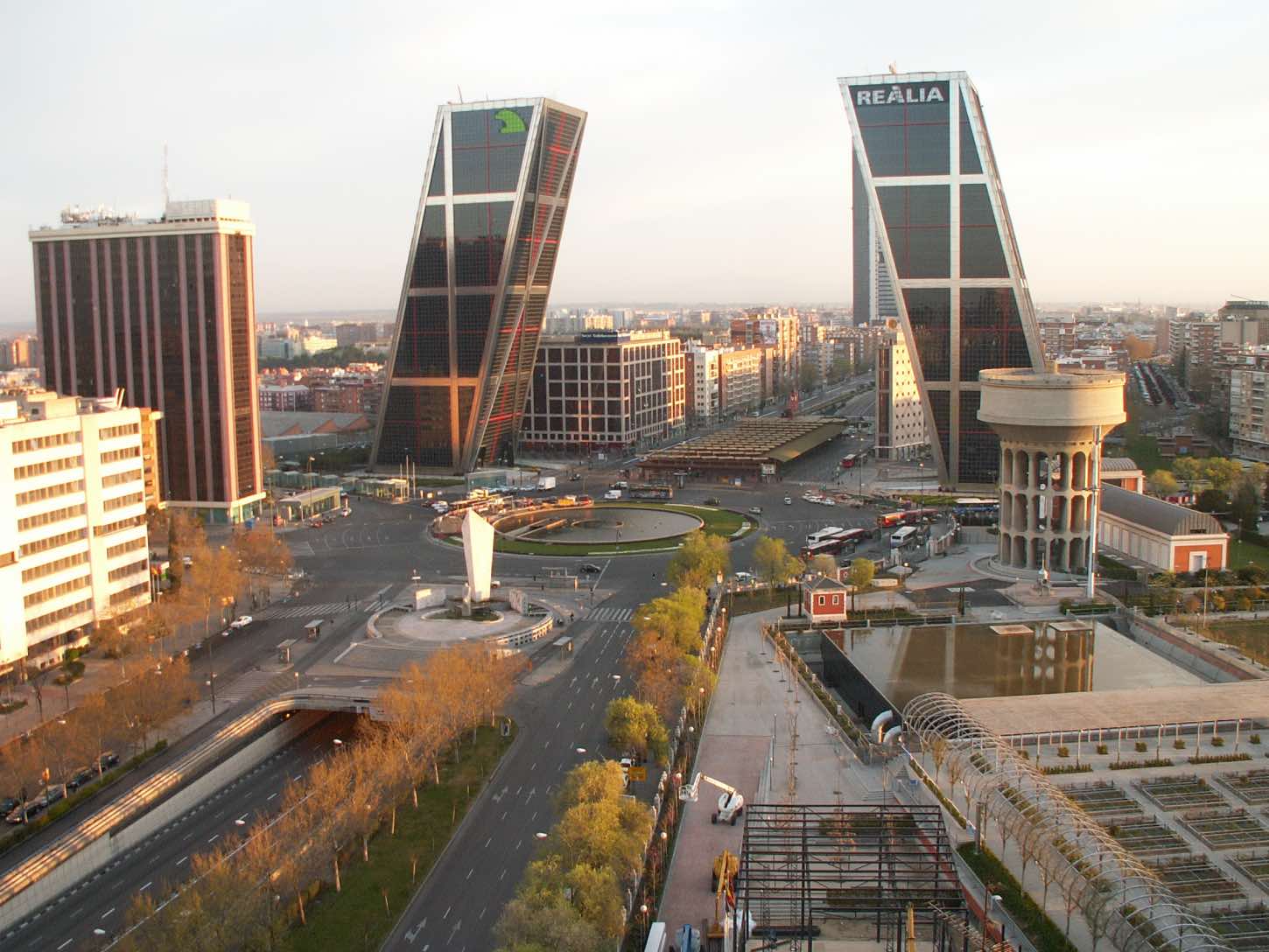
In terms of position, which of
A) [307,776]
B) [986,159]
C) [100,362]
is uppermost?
[986,159]

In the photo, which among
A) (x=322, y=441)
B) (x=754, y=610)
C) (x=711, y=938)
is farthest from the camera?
(x=322, y=441)

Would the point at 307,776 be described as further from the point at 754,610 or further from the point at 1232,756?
the point at 1232,756

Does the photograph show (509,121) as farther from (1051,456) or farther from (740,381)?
(740,381)

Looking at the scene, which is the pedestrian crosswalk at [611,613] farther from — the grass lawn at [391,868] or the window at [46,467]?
the window at [46,467]

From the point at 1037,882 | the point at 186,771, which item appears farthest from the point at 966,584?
the point at 186,771

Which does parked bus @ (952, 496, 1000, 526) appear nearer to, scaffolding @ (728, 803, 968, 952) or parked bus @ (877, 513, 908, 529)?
parked bus @ (877, 513, 908, 529)

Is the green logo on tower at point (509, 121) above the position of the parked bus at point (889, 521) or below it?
above

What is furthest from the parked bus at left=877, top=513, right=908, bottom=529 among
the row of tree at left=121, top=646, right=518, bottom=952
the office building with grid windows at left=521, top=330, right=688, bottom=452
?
the office building with grid windows at left=521, top=330, right=688, bottom=452

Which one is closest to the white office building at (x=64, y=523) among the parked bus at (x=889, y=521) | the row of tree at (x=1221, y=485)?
the parked bus at (x=889, y=521)
